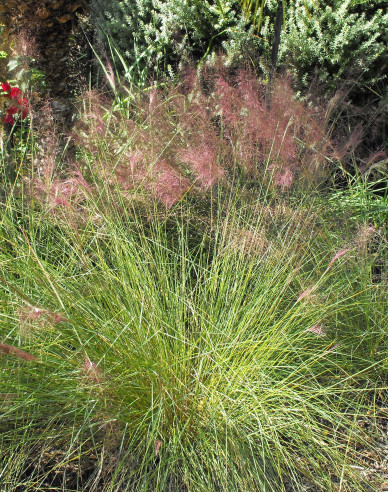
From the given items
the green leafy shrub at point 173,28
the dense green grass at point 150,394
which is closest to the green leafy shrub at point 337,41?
the green leafy shrub at point 173,28

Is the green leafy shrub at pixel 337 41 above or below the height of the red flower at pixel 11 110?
below

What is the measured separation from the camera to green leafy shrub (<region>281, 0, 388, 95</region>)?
4.26m

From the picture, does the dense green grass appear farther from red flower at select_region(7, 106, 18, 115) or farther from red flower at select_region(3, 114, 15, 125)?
red flower at select_region(3, 114, 15, 125)

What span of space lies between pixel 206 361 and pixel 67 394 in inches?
21.3

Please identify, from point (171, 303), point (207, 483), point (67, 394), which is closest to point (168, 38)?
point (171, 303)

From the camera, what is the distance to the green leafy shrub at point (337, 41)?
4262 millimetres

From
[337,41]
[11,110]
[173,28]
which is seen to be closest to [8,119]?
[11,110]

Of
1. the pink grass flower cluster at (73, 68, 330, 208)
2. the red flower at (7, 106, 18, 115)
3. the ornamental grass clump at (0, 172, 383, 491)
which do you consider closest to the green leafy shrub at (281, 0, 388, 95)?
the pink grass flower cluster at (73, 68, 330, 208)

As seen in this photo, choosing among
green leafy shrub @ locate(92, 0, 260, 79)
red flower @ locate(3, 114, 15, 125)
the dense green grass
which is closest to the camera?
the dense green grass

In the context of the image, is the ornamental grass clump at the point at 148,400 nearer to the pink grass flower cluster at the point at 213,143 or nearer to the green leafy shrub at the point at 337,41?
the pink grass flower cluster at the point at 213,143

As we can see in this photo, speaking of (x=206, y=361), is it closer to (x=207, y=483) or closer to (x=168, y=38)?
(x=207, y=483)

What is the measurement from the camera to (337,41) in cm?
428

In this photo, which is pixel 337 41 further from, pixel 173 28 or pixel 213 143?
pixel 213 143

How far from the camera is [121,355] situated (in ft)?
6.57
